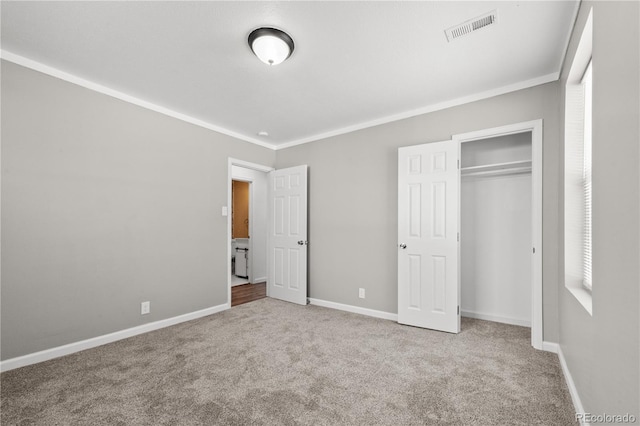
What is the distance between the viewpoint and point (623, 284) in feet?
3.59

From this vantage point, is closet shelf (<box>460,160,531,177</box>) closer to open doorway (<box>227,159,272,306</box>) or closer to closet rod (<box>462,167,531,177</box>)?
closet rod (<box>462,167,531,177</box>)

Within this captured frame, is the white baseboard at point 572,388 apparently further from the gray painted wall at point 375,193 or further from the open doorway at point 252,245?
the open doorway at point 252,245

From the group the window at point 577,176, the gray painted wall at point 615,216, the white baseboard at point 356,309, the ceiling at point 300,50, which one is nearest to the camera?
the gray painted wall at point 615,216

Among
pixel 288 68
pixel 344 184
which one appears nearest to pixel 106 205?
pixel 288 68

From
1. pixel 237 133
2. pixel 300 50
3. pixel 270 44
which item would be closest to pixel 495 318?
pixel 300 50

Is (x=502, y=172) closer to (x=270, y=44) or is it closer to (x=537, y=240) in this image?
(x=537, y=240)

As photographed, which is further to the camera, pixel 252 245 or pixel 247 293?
pixel 252 245

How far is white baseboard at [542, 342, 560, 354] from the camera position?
103 inches

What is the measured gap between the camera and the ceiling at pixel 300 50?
191cm

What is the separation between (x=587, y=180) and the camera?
205cm

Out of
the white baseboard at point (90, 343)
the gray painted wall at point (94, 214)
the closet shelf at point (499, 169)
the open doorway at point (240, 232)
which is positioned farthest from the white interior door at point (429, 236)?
the open doorway at point (240, 232)

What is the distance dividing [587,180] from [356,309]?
9.16ft

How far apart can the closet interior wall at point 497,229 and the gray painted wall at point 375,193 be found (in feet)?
1.82

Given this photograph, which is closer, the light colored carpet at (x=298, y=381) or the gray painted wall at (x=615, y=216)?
the gray painted wall at (x=615, y=216)
